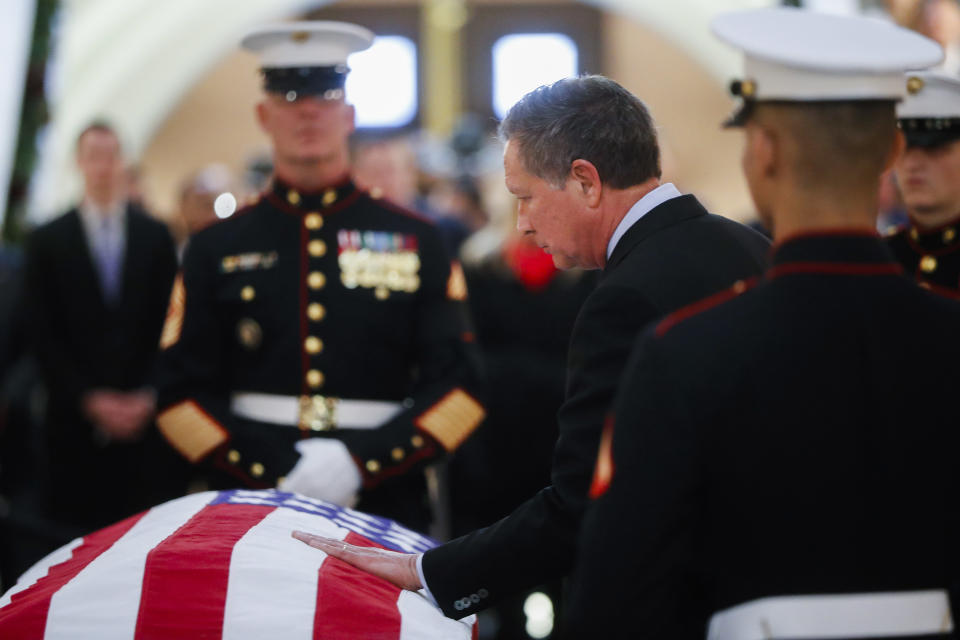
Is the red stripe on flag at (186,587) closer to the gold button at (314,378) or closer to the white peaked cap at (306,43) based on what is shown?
the gold button at (314,378)

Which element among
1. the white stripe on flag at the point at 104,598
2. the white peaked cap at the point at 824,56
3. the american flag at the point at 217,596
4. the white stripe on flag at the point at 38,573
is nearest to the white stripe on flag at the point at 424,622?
the american flag at the point at 217,596

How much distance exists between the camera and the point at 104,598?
6.05ft

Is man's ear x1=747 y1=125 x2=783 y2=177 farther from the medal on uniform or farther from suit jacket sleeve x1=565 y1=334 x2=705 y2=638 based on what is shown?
the medal on uniform

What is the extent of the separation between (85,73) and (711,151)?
7226 millimetres

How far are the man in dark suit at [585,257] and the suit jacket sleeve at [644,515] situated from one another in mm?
255

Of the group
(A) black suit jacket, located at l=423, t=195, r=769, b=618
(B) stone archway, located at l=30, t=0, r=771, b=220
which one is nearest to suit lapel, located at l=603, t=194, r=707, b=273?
(A) black suit jacket, located at l=423, t=195, r=769, b=618

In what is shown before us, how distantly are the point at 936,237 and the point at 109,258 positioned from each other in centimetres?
274

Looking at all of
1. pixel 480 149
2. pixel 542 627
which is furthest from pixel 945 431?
pixel 480 149

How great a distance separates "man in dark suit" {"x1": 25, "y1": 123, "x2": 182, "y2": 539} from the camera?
4.30 meters

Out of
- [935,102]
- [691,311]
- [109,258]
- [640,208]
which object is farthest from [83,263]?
[691,311]

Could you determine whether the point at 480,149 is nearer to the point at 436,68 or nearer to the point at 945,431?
the point at 436,68

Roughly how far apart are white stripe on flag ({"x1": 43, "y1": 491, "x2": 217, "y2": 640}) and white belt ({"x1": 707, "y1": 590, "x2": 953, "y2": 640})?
886 mm

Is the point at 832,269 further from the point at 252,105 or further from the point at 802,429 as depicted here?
the point at 252,105

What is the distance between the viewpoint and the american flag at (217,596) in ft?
5.93
